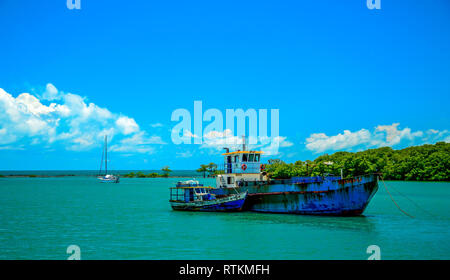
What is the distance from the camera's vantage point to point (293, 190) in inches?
1409

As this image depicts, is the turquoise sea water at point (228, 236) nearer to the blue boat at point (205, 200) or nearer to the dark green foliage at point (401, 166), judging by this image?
the blue boat at point (205, 200)

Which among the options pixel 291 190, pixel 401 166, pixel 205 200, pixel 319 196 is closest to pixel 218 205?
pixel 205 200

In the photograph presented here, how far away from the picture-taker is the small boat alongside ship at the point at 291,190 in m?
33.3

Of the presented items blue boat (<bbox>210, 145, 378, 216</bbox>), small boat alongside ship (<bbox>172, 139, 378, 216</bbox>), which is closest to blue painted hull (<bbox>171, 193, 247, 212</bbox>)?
small boat alongside ship (<bbox>172, 139, 378, 216</bbox>)

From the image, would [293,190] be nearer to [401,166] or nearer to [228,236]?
[228,236]

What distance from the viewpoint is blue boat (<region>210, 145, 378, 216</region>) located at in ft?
109

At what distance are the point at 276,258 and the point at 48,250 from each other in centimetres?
1463

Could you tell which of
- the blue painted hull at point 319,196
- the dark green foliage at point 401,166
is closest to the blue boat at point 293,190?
the blue painted hull at point 319,196

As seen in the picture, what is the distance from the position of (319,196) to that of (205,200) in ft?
40.7

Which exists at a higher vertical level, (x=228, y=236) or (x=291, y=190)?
(x=291, y=190)
